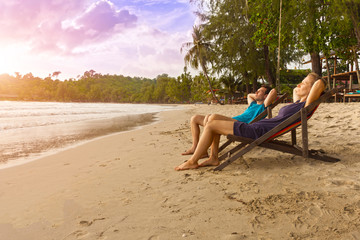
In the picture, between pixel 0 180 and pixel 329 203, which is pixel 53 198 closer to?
pixel 0 180

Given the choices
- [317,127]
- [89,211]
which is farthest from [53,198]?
[317,127]

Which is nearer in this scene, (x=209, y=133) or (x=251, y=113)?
(x=209, y=133)

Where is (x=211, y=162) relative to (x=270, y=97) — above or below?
below

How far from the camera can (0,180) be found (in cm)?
318

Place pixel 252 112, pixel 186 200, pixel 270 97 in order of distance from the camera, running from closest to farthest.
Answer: pixel 186 200 < pixel 270 97 < pixel 252 112

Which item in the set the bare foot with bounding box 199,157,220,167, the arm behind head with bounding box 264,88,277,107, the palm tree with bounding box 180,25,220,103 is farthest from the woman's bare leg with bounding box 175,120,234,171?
the palm tree with bounding box 180,25,220,103

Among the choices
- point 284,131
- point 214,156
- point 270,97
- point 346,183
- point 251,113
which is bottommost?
point 346,183

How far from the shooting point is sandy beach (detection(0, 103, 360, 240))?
1.72 meters

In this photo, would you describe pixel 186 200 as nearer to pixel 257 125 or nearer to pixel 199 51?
pixel 257 125

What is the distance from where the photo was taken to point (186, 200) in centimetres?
222

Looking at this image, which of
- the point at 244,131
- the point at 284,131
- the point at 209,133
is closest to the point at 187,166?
the point at 209,133

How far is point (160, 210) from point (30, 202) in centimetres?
143

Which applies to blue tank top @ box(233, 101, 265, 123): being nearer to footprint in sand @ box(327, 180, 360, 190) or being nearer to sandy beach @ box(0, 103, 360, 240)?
sandy beach @ box(0, 103, 360, 240)

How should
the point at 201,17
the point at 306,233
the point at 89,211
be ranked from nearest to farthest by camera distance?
the point at 306,233 < the point at 89,211 < the point at 201,17
